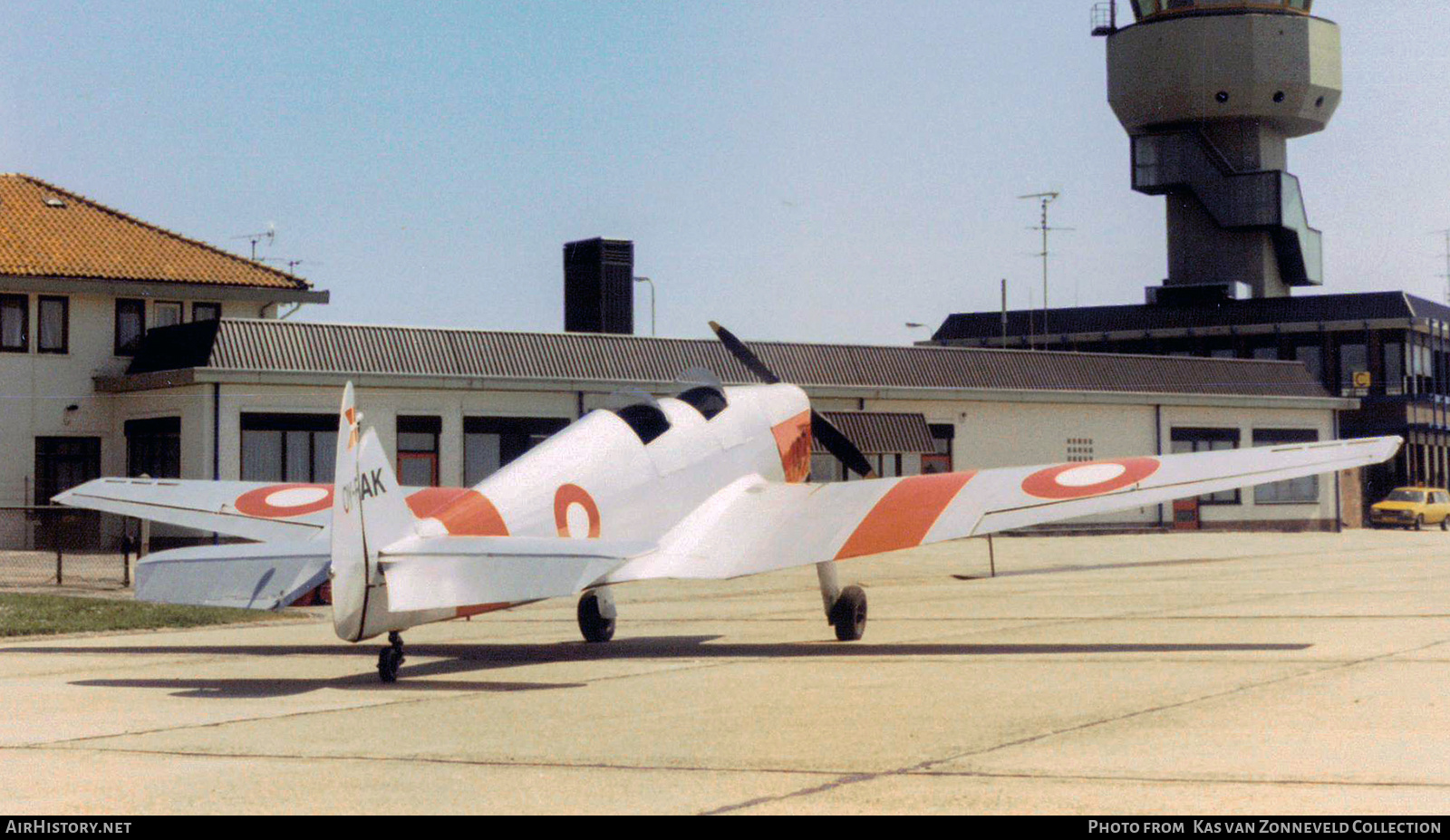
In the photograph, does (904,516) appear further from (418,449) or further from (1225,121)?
(1225,121)

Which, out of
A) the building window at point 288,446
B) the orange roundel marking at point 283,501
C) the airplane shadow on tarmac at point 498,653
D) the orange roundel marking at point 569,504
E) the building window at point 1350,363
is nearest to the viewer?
the airplane shadow on tarmac at point 498,653

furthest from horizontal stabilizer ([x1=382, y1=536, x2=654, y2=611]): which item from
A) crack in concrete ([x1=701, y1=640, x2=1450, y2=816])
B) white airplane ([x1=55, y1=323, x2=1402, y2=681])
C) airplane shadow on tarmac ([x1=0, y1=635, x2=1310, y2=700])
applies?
crack in concrete ([x1=701, y1=640, x2=1450, y2=816])

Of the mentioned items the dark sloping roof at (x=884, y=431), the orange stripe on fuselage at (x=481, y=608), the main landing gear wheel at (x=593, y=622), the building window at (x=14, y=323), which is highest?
the building window at (x=14, y=323)

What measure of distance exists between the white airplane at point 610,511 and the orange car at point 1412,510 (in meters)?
47.9

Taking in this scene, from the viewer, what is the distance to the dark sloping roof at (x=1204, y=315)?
245ft

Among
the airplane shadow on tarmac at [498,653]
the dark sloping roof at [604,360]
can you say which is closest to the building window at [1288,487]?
the dark sloping roof at [604,360]

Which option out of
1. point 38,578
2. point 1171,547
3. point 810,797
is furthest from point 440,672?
point 1171,547

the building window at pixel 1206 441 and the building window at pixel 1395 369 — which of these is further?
the building window at pixel 1395 369

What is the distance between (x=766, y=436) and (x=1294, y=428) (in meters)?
46.1

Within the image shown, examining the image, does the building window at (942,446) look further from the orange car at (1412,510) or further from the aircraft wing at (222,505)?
the aircraft wing at (222,505)

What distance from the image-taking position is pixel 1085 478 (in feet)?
55.5

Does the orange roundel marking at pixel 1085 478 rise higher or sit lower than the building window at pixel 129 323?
lower
